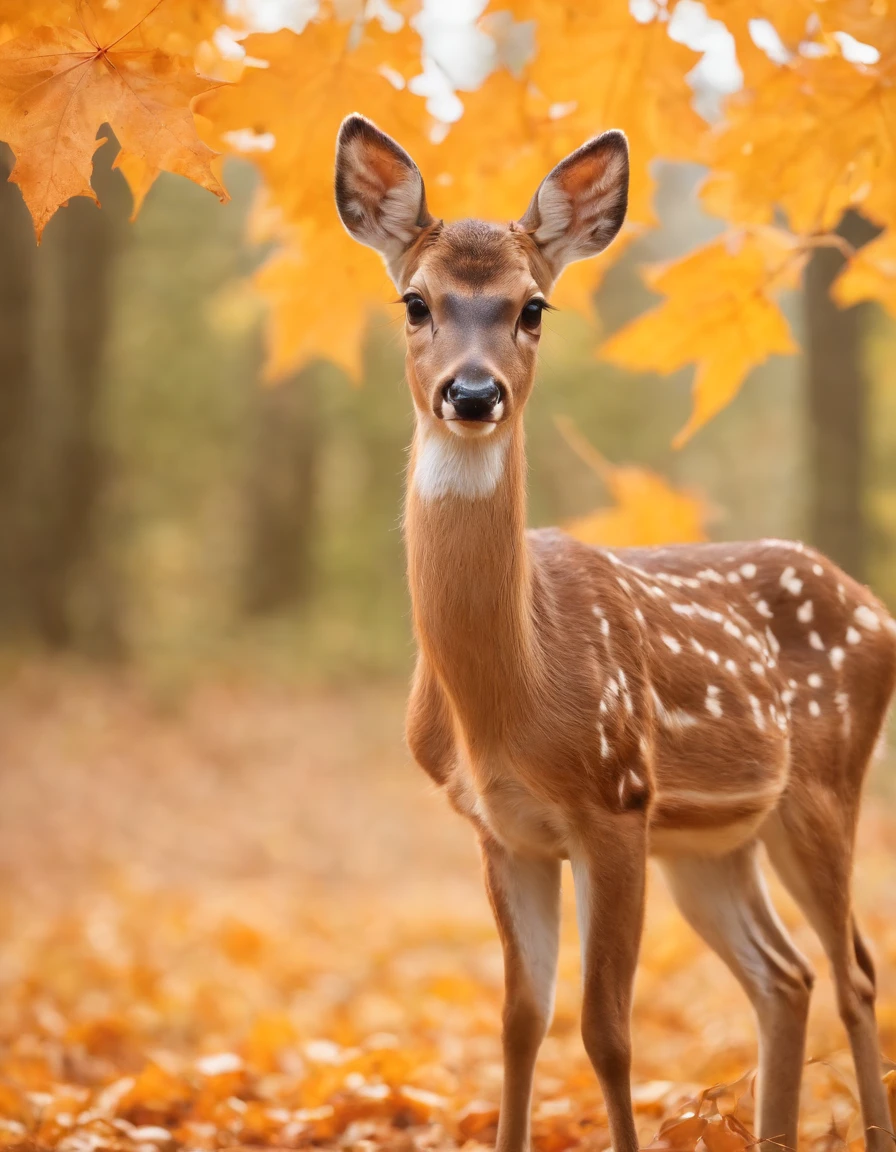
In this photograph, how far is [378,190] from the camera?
366 cm

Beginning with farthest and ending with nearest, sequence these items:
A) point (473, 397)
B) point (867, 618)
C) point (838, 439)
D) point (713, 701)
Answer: point (838, 439) < point (867, 618) < point (713, 701) < point (473, 397)

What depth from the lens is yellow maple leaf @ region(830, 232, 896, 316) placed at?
14.5 feet

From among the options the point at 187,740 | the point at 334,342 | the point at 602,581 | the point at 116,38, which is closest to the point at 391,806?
the point at 187,740

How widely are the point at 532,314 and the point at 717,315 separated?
1129mm

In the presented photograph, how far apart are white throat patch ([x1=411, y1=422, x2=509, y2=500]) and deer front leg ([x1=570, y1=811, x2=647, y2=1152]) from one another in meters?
0.94

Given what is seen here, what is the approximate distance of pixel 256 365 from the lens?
18.7m

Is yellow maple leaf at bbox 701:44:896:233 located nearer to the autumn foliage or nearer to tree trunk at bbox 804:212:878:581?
the autumn foliage

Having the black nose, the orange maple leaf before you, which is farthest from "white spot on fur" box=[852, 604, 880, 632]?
the orange maple leaf

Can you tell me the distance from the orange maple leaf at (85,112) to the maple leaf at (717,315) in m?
1.72

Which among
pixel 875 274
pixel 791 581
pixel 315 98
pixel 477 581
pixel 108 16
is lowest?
pixel 791 581

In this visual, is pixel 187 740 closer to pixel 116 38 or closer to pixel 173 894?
pixel 173 894

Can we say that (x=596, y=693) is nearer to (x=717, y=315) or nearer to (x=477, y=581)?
(x=477, y=581)

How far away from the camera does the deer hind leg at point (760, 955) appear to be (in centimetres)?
389

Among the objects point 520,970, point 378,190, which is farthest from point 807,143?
point 520,970
